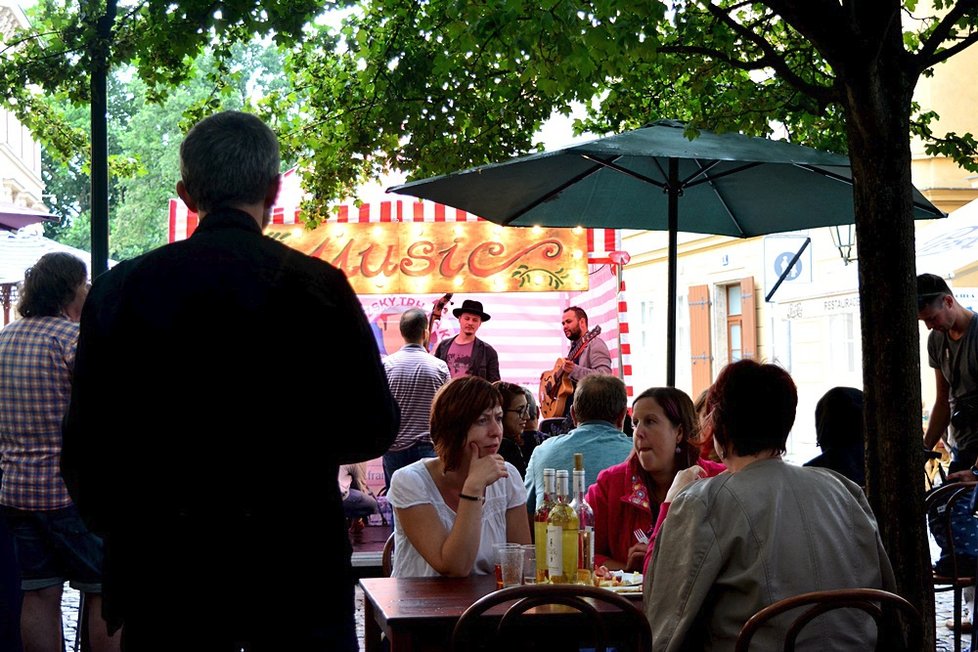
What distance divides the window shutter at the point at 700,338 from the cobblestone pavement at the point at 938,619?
17172 millimetres

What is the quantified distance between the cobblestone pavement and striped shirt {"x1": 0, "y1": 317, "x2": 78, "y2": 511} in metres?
2.18

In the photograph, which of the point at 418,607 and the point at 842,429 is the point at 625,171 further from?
the point at 418,607

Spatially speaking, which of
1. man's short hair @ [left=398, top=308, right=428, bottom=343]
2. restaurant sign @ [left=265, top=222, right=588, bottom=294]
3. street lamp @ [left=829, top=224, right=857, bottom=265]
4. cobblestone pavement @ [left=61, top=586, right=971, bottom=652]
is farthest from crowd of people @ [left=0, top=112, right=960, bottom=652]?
street lamp @ [left=829, top=224, right=857, bottom=265]

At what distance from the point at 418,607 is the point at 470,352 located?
650 cm

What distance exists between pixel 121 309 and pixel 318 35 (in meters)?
7.89

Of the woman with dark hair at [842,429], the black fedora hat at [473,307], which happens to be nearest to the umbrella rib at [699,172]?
the woman with dark hair at [842,429]

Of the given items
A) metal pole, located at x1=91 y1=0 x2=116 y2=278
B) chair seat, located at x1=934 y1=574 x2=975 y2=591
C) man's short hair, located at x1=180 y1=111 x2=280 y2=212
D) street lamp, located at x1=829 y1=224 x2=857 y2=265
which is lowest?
chair seat, located at x1=934 y1=574 x2=975 y2=591

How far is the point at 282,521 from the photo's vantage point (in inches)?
88.2

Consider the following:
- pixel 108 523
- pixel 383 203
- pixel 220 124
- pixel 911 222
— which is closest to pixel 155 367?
pixel 108 523

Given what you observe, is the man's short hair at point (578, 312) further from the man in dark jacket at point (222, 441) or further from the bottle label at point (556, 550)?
the man in dark jacket at point (222, 441)

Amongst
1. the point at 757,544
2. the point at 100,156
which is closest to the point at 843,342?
the point at 100,156

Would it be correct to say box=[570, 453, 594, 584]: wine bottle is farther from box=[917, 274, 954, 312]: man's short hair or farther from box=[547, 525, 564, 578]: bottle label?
box=[917, 274, 954, 312]: man's short hair

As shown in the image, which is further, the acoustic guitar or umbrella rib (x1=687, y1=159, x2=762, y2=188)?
the acoustic guitar

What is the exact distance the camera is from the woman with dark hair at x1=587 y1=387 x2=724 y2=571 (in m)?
4.93
